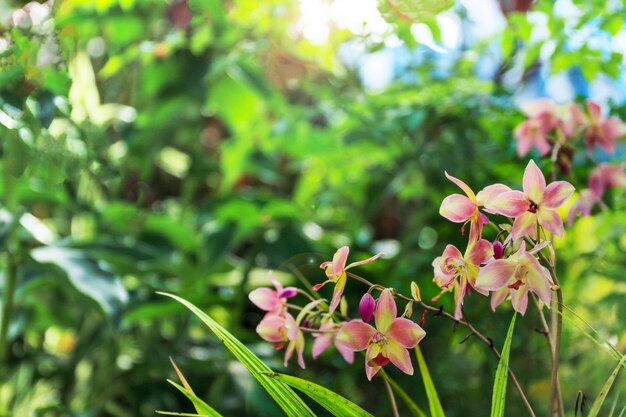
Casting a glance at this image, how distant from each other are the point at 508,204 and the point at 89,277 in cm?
58

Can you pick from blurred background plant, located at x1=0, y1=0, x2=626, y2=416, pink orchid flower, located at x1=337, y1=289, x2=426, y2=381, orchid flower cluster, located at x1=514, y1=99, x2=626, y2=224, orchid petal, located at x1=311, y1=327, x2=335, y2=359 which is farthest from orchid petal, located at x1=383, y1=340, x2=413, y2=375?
orchid flower cluster, located at x1=514, y1=99, x2=626, y2=224

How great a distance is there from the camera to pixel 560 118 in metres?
0.75

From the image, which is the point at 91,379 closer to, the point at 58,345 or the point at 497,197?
the point at 58,345

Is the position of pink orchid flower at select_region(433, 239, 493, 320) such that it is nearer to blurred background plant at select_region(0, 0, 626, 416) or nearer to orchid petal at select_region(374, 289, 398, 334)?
orchid petal at select_region(374, 289, 398, 334)

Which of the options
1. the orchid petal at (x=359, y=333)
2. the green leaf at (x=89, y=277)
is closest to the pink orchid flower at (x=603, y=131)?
the orchid petal at (x=359, y=333)

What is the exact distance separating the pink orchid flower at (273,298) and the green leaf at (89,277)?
1.00 feet

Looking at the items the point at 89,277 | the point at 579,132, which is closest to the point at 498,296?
the point at 579,132

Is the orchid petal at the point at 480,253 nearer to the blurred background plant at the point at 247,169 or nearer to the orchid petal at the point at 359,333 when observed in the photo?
the orchid petal at the point at 359,333

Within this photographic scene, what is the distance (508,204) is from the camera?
1.48 feet

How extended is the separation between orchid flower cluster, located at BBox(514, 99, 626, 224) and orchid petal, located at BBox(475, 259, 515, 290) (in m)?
0.33

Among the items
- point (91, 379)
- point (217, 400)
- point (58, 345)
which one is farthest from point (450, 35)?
point (58, 345)

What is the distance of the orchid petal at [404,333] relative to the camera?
0.45 metres

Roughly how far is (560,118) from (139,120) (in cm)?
83

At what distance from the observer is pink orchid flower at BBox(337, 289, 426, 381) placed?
0.45 metres
